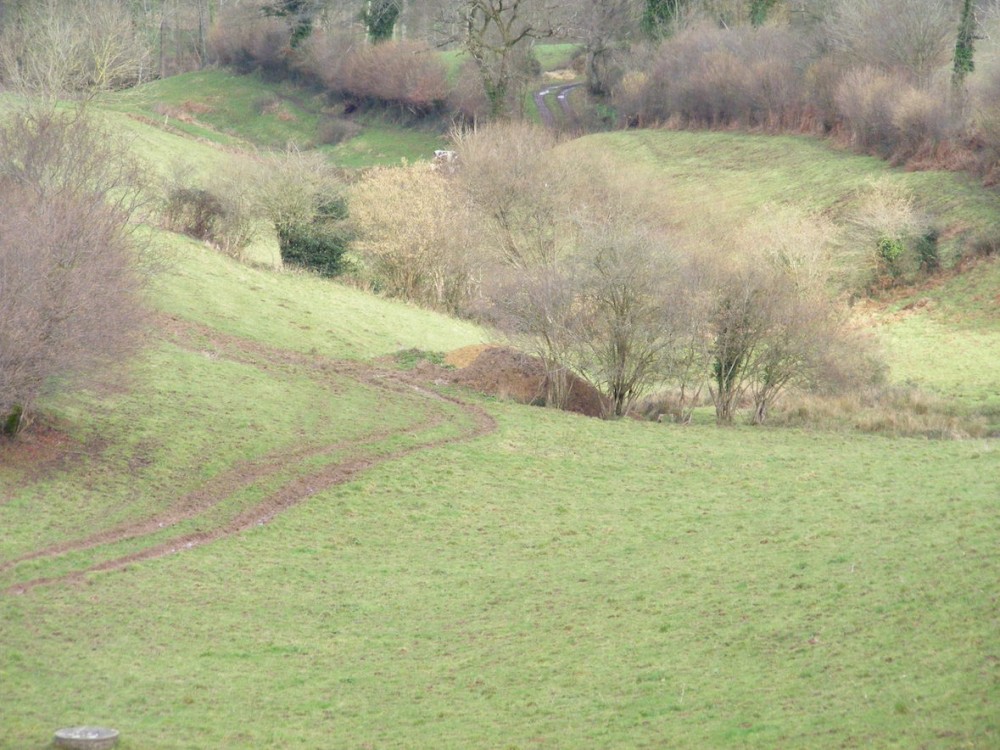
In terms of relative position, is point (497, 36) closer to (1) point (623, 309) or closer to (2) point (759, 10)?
(2) point (759, 10)

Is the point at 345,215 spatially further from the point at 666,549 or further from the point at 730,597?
the point at 730,597

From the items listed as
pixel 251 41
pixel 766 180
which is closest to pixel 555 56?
pixel 251 41

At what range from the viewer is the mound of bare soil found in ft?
123

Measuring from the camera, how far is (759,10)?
102m

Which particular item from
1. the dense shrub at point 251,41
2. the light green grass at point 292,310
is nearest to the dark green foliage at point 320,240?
the light green grass at point 292,310

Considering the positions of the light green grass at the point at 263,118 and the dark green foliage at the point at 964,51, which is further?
the light green grass at the point at 263,118

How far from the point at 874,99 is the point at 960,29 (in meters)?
6.87

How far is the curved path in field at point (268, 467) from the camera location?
20.6 meters

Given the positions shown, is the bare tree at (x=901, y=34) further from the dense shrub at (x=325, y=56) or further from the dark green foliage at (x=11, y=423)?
the dark green foliage at (x=11, y=423)

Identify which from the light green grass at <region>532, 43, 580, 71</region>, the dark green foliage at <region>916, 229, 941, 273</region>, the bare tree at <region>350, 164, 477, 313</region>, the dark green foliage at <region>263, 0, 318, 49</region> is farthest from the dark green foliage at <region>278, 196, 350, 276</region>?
the light green grass at <region>532, 43, 580, 71</region>

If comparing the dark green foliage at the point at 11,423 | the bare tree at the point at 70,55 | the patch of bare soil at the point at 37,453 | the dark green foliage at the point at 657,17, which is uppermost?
the dark green foliage at the point at 657,17

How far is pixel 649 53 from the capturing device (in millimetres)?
101938

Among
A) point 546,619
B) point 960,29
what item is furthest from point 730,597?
point 960,29

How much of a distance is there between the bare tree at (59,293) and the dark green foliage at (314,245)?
2277cm
